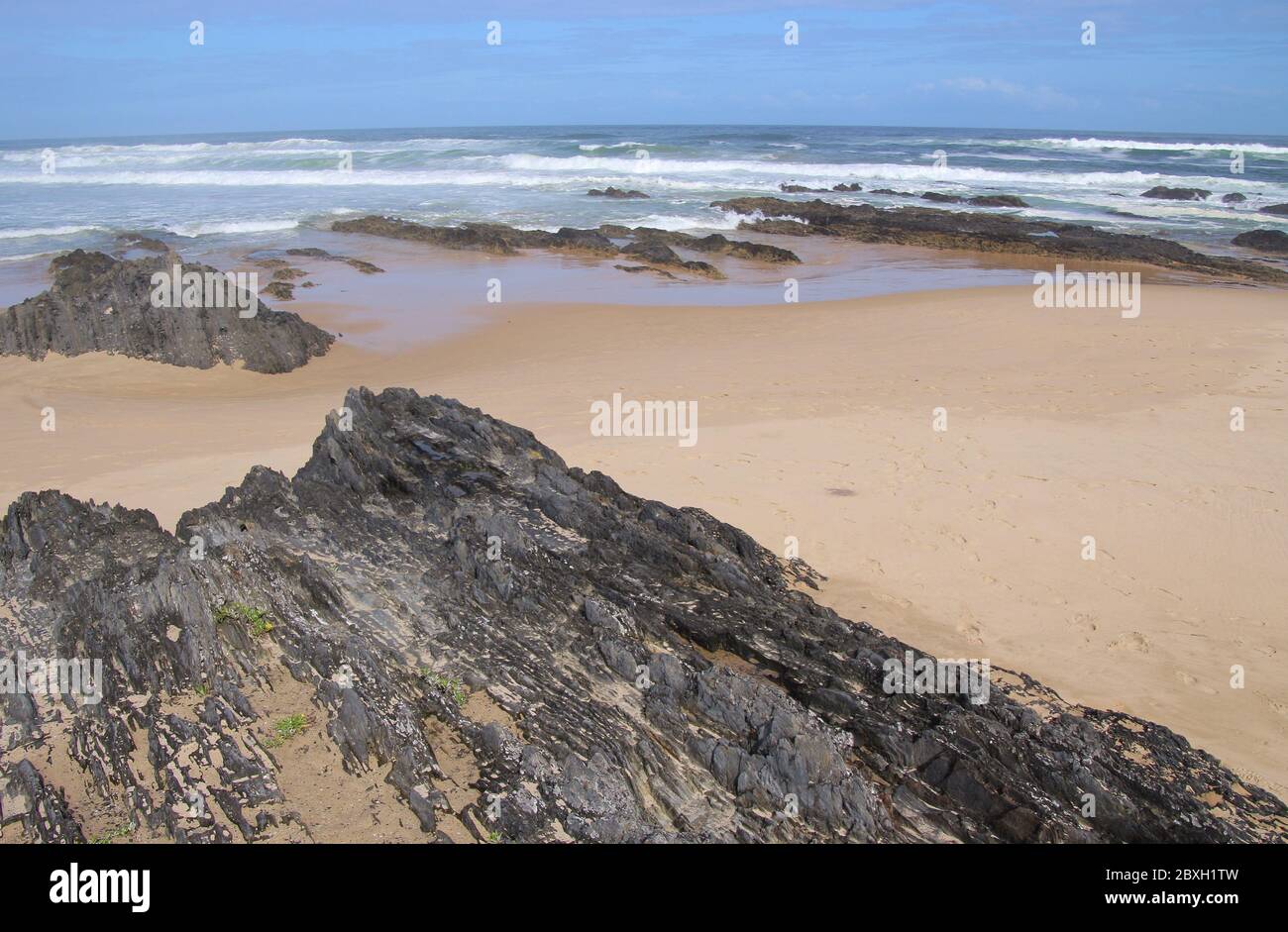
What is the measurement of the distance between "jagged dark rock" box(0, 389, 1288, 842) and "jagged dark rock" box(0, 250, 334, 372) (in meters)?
8.44

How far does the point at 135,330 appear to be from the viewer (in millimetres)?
13961

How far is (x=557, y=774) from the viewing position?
414cm

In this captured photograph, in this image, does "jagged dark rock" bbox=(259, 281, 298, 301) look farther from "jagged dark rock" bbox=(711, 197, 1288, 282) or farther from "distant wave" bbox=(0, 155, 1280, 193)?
"distant wave" bbox=(0, 155, 1280, 193)

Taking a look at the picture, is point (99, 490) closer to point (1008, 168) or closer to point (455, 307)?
point (455, 307)

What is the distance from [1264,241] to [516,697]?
30169 mm

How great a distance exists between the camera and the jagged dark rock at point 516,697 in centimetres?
409

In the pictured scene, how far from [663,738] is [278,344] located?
11.9 metres

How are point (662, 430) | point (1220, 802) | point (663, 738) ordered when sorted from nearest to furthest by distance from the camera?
point (663, 738) < point (1220, 802) < point (662, 430)

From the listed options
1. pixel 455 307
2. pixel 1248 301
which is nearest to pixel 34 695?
pixel 455 307

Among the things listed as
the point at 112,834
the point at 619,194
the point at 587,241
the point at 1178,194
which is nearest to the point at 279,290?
the point at 587,241

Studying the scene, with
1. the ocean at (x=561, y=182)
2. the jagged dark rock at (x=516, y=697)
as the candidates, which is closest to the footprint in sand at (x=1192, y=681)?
the jagged dark rock at (x=516, y=697)

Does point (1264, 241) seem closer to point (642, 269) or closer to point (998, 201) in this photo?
point (998, 201)

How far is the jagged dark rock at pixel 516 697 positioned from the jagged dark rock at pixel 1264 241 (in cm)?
2681

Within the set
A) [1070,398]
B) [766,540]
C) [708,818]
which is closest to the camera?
[708,818]
